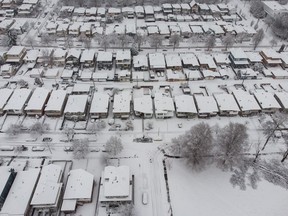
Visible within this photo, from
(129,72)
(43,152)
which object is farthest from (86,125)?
(129,72)

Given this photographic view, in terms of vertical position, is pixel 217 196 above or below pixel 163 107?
below

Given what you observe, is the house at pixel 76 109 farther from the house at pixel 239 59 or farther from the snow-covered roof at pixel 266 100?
the house at pixel 239 59

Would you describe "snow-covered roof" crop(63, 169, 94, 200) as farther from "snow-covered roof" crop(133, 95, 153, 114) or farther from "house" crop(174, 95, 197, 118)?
"house" crop(174, 95, 197, 118)

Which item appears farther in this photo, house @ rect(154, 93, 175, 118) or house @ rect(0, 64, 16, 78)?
house @ rect(0, 64, 16, 78)

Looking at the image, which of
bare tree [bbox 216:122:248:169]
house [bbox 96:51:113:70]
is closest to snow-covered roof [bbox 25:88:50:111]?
house [bbox 96:51:113:70]

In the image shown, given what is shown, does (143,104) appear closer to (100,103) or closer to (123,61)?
(100,103)

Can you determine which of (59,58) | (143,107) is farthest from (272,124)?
(59,58)

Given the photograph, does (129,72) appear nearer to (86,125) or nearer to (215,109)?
(86,125)

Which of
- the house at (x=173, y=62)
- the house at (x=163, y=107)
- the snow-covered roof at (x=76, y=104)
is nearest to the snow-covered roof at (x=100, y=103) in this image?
the snow-covered roof at (x=76, y=104)
